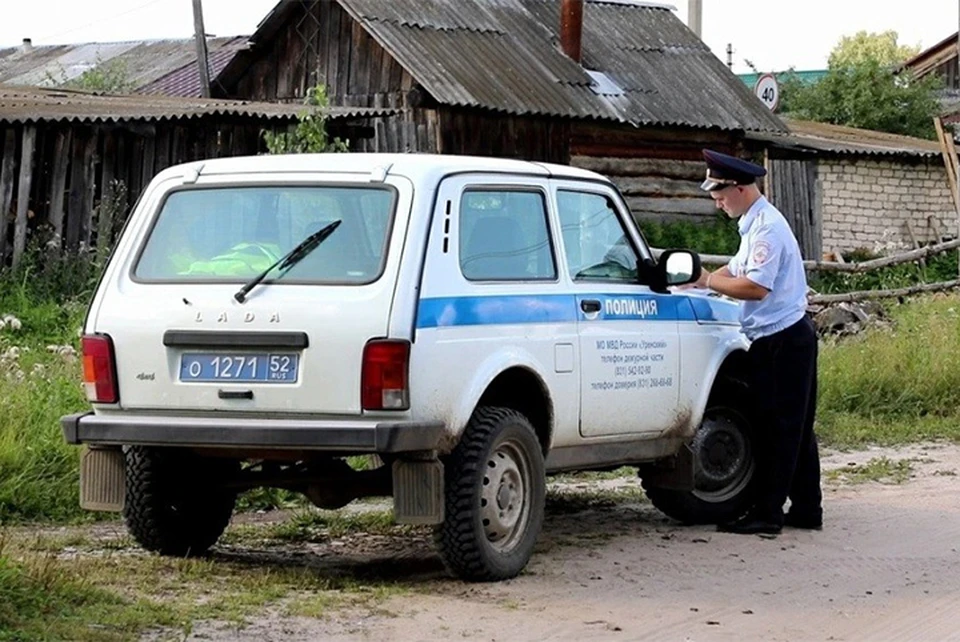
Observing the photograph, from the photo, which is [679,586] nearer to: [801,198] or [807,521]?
[807,521]

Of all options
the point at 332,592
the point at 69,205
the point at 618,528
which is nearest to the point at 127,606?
the point at 332,592

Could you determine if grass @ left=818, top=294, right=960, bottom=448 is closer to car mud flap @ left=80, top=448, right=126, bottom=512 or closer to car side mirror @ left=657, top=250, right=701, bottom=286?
car side mirror @ left=657, top=250, right=701, bottom=286

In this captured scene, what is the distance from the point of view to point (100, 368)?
705 cm

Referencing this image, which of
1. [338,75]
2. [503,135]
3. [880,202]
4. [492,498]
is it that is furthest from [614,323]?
[880,202]

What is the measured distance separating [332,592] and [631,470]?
14.0 ft

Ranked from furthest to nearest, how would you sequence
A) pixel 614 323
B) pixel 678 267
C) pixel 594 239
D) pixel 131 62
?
1. pixel 131 62
2. pixel 678 267
3. pixel 594 239
4. pixel 614 323

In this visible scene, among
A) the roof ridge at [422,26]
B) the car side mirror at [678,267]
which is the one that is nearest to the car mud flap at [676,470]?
the car side mirror at [678,267]

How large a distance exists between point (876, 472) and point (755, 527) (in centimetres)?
249

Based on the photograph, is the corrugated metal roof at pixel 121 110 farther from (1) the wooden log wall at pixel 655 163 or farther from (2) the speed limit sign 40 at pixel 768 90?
(2) the speed limit sign 40 at pixel 768 90

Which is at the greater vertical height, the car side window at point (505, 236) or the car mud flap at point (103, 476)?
the car side window at point (505, 236)

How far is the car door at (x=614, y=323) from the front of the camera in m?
7.80

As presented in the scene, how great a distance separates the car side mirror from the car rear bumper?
188 cm

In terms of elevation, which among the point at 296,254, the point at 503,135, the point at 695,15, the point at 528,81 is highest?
the point at 695,15

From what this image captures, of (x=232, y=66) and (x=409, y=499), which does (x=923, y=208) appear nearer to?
(x=232, y=66)
